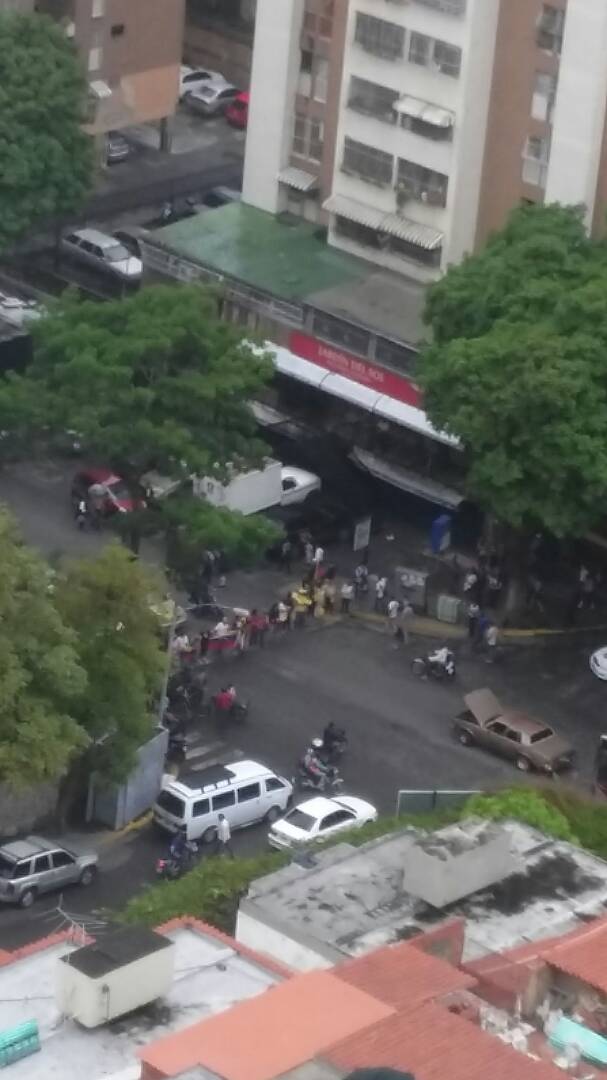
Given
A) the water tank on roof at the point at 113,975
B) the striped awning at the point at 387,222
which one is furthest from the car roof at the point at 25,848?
the striped awning at the point at 387,222

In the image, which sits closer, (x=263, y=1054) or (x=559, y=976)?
(x=263, y=1054)

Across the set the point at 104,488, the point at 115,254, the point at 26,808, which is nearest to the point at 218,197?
the point at 115,254

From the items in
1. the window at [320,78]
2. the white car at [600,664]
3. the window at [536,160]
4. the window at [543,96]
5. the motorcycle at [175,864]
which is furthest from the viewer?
the window at [320,78]

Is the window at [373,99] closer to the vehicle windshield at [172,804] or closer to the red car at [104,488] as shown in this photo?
the red car at [104,488]

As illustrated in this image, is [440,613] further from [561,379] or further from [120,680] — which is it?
[120,680]

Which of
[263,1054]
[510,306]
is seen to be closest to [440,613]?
[510,306]

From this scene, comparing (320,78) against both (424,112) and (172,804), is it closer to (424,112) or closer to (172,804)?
(424,112)
